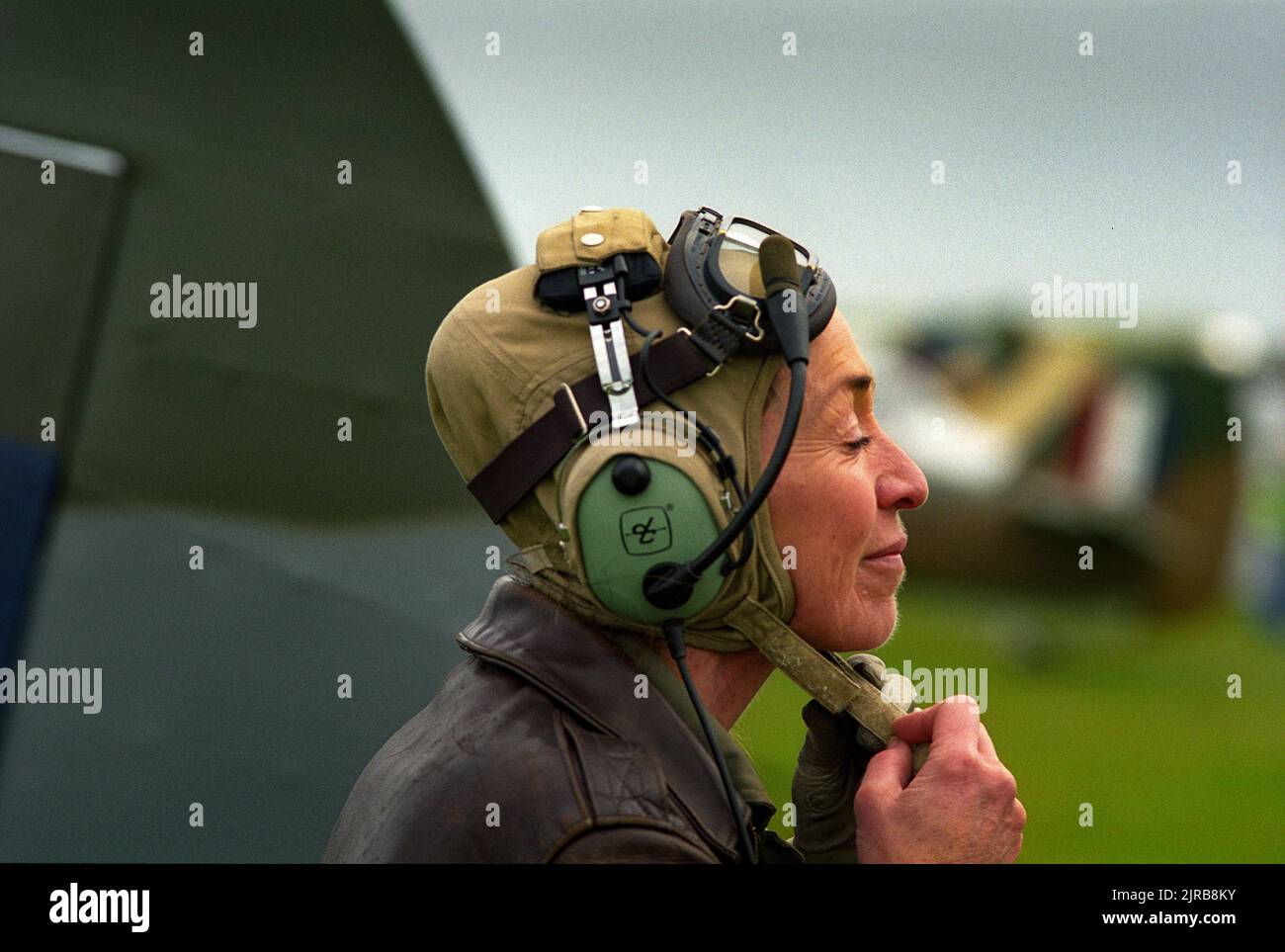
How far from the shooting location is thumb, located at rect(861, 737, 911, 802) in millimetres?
1805

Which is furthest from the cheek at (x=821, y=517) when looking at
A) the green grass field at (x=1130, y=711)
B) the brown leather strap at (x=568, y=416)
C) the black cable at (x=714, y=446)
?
the green grass field at (x=1130, y=711)

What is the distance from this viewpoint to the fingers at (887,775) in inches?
71.1

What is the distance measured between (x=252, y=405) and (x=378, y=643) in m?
0.80

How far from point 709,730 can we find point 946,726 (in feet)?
1.09

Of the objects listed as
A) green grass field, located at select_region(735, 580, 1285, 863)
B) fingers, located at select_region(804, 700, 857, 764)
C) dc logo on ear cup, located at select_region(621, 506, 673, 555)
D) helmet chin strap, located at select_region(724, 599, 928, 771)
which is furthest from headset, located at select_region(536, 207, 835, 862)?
green grass field, located at select_region(735, 580, 1285, 863)

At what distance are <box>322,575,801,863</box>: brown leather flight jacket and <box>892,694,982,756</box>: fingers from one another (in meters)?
0.26

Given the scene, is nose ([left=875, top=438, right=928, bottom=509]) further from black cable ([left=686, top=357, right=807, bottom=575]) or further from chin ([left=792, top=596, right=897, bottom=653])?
black cable ([left=686, top=357, right=807, bottom=575])

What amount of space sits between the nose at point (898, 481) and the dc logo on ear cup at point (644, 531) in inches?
15.9

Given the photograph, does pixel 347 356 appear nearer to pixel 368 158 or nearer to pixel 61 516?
pixel 368 158

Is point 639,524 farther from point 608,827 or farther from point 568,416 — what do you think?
point 608,827

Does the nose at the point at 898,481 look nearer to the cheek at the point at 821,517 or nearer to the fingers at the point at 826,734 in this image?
the cheek at the point at 821,517

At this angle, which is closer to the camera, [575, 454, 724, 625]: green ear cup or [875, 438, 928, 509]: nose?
[575, 454, 724, 625]: green ear cup

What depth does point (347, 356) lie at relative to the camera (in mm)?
4133
